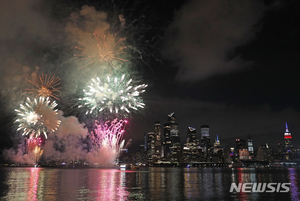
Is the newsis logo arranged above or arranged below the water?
below

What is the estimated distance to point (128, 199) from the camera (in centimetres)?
2281

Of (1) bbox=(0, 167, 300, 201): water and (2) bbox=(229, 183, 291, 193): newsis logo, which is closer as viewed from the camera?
(1) bbox=(0, 167, 300, 201): water

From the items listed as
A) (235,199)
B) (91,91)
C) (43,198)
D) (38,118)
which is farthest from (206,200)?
(38,118)

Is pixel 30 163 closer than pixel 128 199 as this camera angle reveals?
No

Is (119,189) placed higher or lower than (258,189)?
higher

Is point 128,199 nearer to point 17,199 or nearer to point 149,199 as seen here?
point 149,199

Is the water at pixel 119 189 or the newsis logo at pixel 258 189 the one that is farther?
the newsis logo at pixel 258 189

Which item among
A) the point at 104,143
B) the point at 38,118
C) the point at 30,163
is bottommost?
the point at 30,163

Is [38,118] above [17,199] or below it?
above

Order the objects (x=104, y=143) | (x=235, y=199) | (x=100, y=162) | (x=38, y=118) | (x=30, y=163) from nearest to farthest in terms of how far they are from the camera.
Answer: (x=235, y=199) → (x=38, y=118) → (x=104, y=143) → (x=100, y=162) → (x=30, y=163)

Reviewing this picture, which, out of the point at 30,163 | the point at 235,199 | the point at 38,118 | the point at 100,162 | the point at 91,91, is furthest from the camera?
the point at 30,163

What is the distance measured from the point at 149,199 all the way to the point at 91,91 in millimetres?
27328

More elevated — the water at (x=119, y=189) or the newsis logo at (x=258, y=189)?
the water at (x=119, y=189)

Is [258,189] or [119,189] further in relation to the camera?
[258,189]
